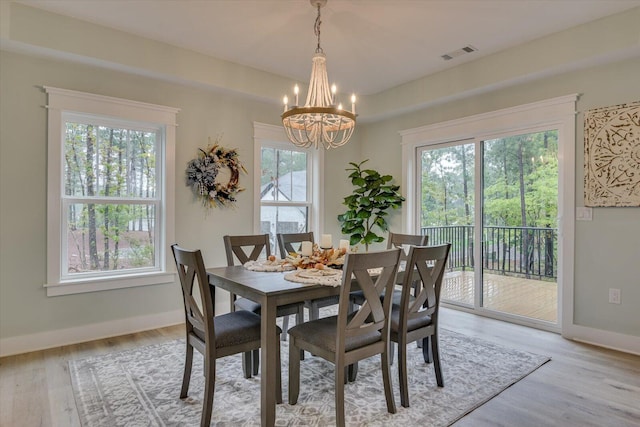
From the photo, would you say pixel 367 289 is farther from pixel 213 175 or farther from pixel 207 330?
pixel 213 175

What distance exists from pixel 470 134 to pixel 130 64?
3.60 metres

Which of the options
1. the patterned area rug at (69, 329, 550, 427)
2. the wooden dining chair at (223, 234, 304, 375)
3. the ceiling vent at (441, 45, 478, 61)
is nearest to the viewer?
the patterned area rug at (69, 329, 550, 427)

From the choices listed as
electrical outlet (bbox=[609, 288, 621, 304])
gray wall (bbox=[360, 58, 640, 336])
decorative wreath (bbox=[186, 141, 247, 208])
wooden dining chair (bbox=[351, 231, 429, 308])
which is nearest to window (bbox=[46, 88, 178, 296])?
decorative wreath (bbox=[186, 141, 247, 208])

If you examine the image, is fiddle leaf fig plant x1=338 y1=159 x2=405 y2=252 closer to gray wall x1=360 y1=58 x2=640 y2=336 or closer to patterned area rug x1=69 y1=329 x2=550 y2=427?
gray wall x1=360 y1=58 x2=640 y2=336

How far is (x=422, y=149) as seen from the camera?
15.9 feet

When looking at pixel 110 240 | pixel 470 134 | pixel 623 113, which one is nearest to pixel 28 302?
pixel 110 240

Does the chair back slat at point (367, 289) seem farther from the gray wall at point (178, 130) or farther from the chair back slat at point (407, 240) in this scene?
the gray wall at point (178, 130)

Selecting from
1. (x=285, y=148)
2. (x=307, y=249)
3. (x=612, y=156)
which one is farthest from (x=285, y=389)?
(x=612, y=156)

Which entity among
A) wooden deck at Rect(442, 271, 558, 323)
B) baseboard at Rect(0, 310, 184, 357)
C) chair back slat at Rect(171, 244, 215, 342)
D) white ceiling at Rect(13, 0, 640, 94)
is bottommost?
baseboard at Rect(0, 310, 184, 357)

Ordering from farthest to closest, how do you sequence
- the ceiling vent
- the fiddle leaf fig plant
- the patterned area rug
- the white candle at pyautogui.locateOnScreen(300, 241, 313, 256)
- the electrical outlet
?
the fiddle leaf fig plant < the ceiling vent < the electrical outlet < the white candle at pyautogui.locateOnScreen(300, 241, 313, 256) < the patterned area rug

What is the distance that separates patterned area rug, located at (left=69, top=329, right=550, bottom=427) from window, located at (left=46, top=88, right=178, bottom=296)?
92cm

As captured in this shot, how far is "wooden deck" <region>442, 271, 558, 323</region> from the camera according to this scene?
12.0ft

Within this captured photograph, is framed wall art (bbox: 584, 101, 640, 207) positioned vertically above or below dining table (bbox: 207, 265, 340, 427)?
above

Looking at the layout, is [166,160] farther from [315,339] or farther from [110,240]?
[315,339]
